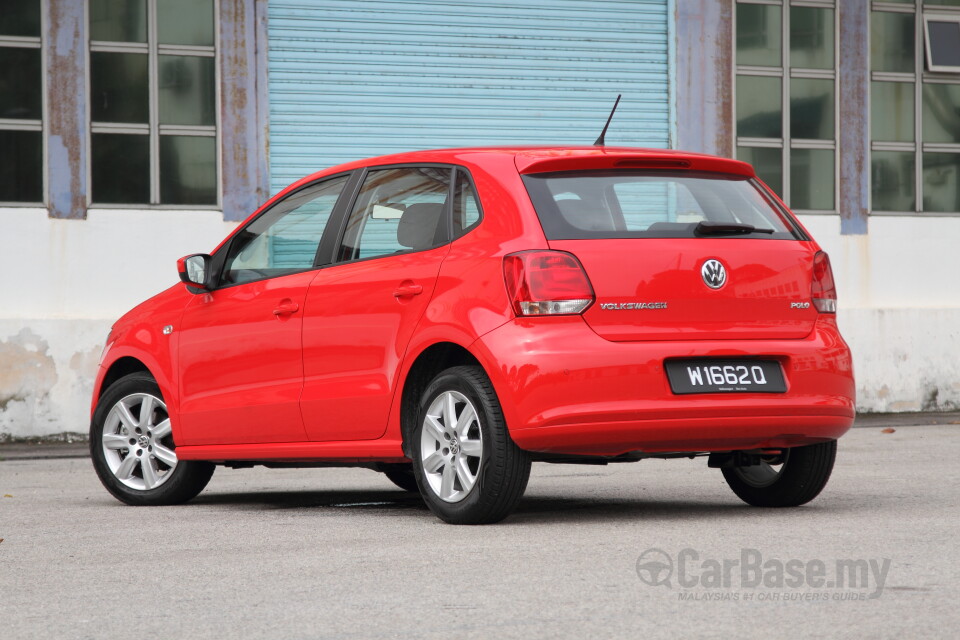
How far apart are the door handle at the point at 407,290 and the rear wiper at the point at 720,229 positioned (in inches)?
49.5

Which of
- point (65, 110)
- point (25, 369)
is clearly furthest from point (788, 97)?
point (25, 369)

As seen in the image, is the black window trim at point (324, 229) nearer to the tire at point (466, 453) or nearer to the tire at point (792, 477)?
the tire at point (466, 453)

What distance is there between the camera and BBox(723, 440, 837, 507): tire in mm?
7215

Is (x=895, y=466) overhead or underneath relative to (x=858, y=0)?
underneath

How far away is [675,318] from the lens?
254 inches

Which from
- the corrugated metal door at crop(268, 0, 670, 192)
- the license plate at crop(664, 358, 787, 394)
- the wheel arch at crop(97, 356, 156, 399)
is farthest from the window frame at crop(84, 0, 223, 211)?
the license plate at crop(664, 358, 787, 394)

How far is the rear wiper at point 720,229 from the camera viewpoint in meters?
6.69

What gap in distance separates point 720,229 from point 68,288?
9.34 meters

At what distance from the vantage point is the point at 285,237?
7863 mm

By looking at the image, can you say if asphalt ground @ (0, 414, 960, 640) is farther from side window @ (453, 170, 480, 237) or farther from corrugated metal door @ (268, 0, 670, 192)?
corrugated metal door @ (268, 0, 670, 192)

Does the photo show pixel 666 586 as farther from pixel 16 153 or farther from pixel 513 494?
pixel 16 153

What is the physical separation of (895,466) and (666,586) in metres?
5.60

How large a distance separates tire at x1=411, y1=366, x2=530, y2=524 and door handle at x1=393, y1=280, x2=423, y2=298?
Answer: 0.40 m

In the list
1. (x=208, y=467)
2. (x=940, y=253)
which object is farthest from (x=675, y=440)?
(x=940, y=253)
